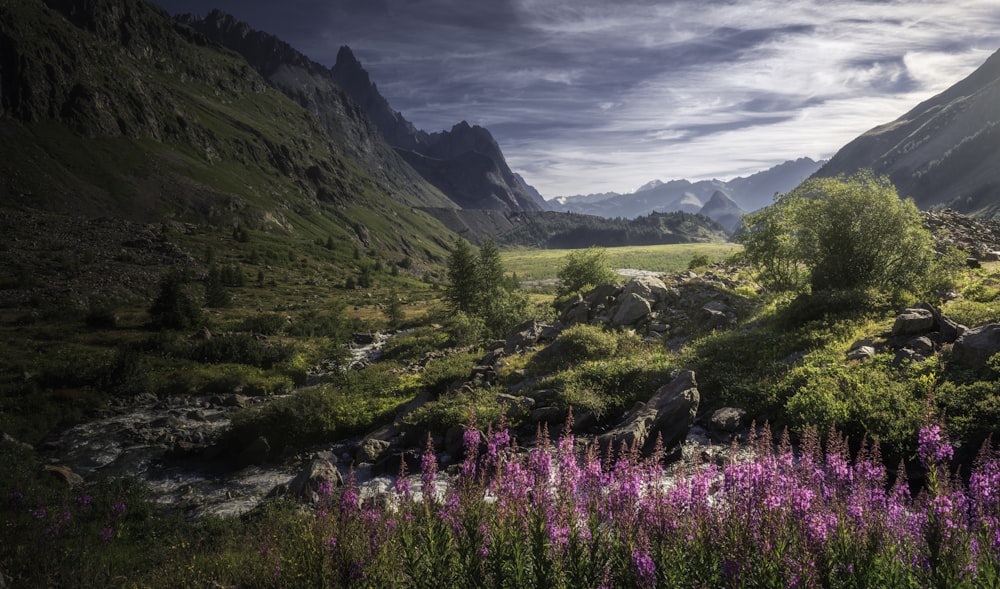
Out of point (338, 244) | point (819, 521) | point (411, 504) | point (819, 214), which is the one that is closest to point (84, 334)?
point (411, 504)

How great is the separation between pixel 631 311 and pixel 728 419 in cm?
1598

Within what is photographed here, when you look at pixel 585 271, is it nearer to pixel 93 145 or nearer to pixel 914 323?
pixel 914 323

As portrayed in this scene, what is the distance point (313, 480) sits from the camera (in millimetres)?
16375

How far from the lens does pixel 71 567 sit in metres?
11.0

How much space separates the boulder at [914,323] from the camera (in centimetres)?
1753

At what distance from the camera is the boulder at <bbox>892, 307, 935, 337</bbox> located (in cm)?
1753

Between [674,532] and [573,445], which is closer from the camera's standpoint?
[674,532]

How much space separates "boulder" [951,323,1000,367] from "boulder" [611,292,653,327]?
56.2ft

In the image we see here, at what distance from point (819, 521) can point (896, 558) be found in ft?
4.09

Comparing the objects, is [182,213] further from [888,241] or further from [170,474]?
[888,241]

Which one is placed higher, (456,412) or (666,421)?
(666,421)

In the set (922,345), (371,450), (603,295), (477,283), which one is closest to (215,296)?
(477,283)

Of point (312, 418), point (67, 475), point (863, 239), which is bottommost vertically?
point (67, 475)

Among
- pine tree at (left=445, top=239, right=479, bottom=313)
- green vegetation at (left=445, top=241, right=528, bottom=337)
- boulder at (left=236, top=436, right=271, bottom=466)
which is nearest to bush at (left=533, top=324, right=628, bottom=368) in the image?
boulder at (left=236, top=436, right=271, bottom=466)
